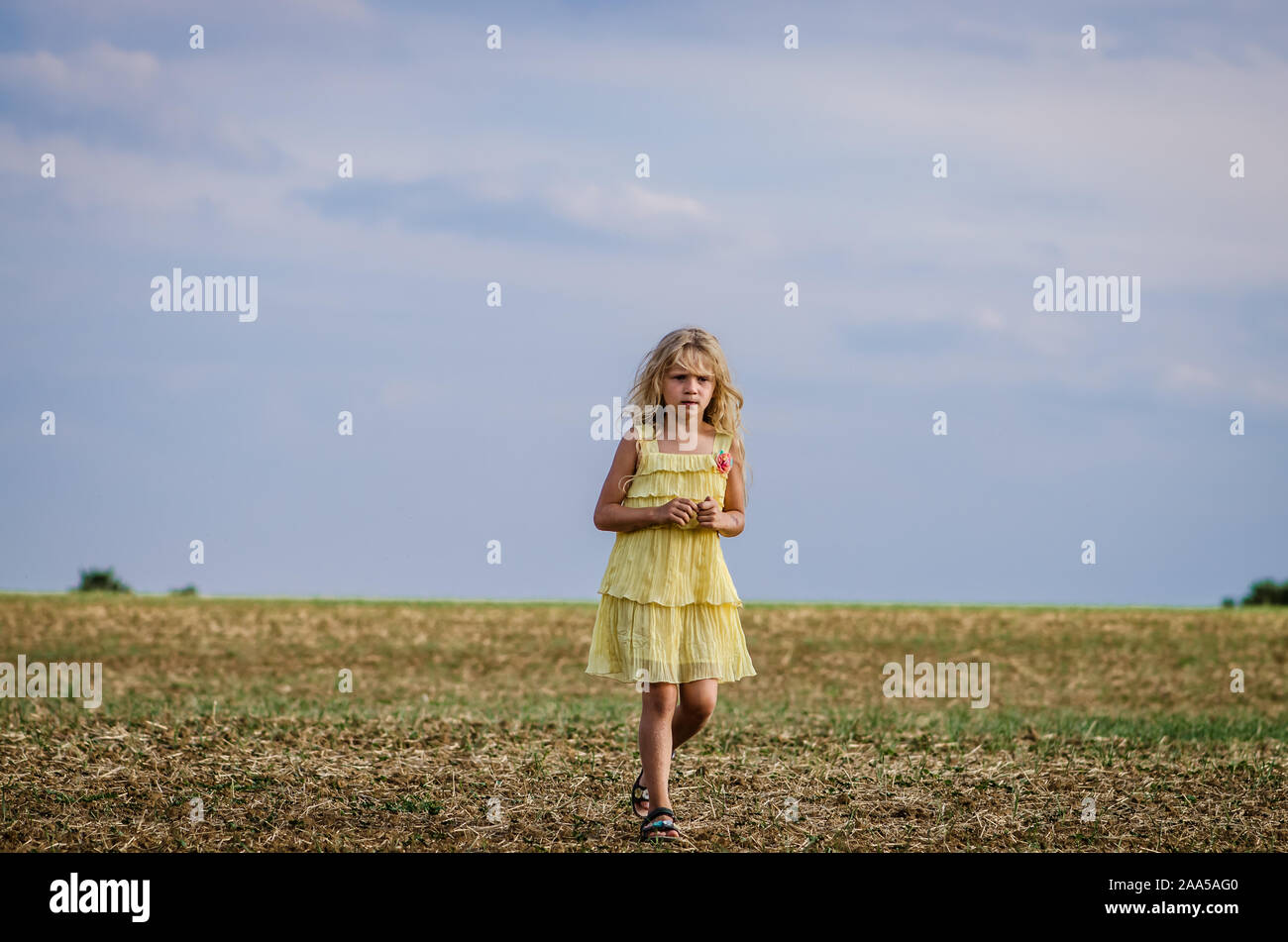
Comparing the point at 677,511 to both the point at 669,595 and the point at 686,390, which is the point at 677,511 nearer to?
the point at 669,595

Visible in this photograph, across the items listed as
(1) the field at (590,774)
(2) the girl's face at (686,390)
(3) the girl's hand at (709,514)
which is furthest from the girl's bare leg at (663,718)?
(2) the girl's face at (686,390)

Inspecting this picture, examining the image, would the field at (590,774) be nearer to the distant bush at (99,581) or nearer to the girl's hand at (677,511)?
the girl's hand at (677,511)

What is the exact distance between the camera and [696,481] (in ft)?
21.5

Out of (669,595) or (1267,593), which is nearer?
(669,595)

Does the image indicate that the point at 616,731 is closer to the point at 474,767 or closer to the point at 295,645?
the point at 474,767

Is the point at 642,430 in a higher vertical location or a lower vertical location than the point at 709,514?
higher

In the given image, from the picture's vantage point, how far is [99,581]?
30.8m

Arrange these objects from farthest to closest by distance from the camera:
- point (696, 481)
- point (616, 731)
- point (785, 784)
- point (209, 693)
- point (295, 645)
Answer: point (295, 645) < point (209, 693) < point (616, 731) < point (785, 784) < point (696, 481)

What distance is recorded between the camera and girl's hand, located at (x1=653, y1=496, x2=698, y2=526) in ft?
20.4

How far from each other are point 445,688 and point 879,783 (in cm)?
1058

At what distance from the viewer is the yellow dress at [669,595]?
6.35m

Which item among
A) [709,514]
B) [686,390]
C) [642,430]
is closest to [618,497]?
A: [642,430]

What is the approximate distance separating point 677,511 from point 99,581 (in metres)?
28.1
